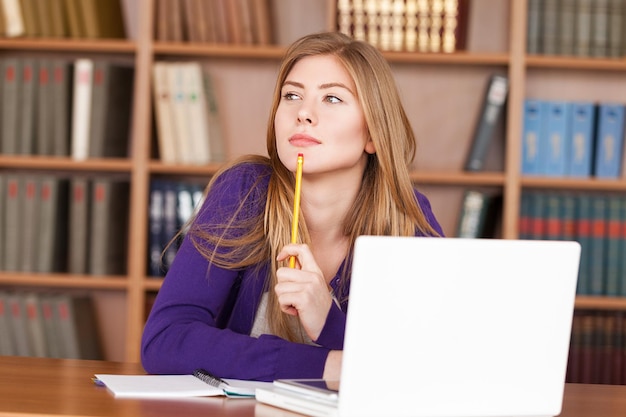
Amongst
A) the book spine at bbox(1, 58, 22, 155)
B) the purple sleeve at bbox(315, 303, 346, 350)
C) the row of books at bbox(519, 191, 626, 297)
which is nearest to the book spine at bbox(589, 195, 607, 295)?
the row of books at bbox(519, 191, 626, 297)

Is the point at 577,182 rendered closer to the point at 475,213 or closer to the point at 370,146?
the point at 475,213

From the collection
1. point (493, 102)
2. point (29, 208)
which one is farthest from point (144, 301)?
point (493, 102)

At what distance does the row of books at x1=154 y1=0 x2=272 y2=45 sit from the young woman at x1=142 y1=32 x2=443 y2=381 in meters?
1.46

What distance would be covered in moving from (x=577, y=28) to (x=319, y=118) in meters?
1.80

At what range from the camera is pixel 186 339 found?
1.52 meters

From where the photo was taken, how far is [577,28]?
324 cm

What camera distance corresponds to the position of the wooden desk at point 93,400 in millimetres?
1194

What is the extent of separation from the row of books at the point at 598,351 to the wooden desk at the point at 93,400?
1.70 m

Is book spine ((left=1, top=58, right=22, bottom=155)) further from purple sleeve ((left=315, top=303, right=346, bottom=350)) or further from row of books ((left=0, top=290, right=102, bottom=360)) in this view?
purple sleeve ((left=315, top=303, right=346, bottom=350))

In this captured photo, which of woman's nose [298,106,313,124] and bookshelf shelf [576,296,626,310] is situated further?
bookshelf shelf [576,296,626,310]

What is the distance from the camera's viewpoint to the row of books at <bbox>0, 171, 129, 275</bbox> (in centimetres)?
331

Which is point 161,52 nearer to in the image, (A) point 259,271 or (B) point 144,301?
(B) point 144,301

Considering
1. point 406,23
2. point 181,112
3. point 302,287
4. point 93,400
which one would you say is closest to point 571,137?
point 406,23

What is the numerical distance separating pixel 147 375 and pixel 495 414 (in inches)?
22.1
